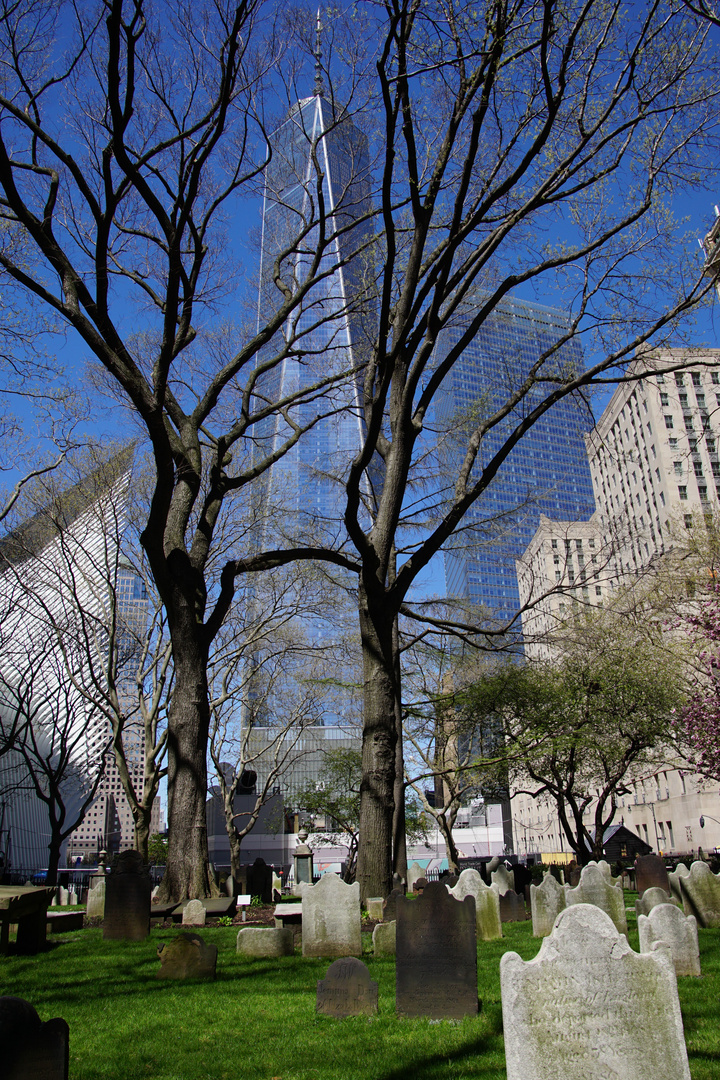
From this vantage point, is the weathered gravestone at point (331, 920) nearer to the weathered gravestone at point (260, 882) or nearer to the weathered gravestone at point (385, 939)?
the weathered gravestone at point (385, 939)

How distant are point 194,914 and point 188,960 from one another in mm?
3425

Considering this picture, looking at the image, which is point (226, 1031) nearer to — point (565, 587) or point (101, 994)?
point (101, 994)

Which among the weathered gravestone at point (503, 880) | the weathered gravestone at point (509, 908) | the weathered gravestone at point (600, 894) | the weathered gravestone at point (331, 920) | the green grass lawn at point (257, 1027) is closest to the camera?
the green grass lawn at point (257, 1027)

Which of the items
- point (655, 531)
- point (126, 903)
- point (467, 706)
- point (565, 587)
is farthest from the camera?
point (655, 531)

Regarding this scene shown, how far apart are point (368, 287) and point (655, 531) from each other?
55.4 metres

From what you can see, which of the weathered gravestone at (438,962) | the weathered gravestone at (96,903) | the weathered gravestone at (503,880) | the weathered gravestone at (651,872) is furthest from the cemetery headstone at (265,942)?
the weathered gravestone at (503,880)

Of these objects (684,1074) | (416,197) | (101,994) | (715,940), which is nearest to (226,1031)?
(101,994)

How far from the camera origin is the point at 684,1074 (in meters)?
3.25

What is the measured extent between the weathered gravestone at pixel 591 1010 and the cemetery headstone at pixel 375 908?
6846 mm

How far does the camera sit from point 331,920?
802 centimetres

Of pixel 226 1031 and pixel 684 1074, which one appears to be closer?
pixel 684 1074

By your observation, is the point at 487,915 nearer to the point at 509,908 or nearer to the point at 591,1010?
the point at 509,908

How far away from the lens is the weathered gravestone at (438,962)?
17.5 feet

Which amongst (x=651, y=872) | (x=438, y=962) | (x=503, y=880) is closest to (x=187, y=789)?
(x=438, y=962)
